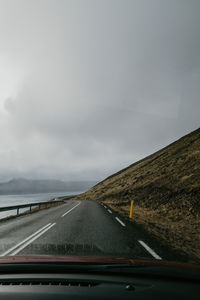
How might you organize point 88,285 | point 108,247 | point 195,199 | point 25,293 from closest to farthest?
point 25,293 < point 88,285 < point 108,247 < point 195,199

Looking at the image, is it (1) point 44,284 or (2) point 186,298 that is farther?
(1) point 44,284

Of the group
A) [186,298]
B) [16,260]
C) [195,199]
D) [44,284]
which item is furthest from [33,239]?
[195,199]

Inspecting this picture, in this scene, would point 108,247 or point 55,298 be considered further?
point 108,247

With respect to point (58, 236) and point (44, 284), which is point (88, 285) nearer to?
point (44, 284)

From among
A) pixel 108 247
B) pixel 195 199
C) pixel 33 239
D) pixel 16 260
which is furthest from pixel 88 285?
pixel 195 199

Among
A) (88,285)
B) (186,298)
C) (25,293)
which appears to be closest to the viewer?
(186,298)

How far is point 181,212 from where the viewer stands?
543 inches

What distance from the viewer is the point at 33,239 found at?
623cm

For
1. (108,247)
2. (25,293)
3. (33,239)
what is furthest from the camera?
(33,239)

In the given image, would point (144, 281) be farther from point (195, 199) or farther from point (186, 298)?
point (195, 199)

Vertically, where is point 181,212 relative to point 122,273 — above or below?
below

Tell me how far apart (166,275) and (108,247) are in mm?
3121

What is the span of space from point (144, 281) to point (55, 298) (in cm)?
104

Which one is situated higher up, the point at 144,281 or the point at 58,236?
the point at 144,281
